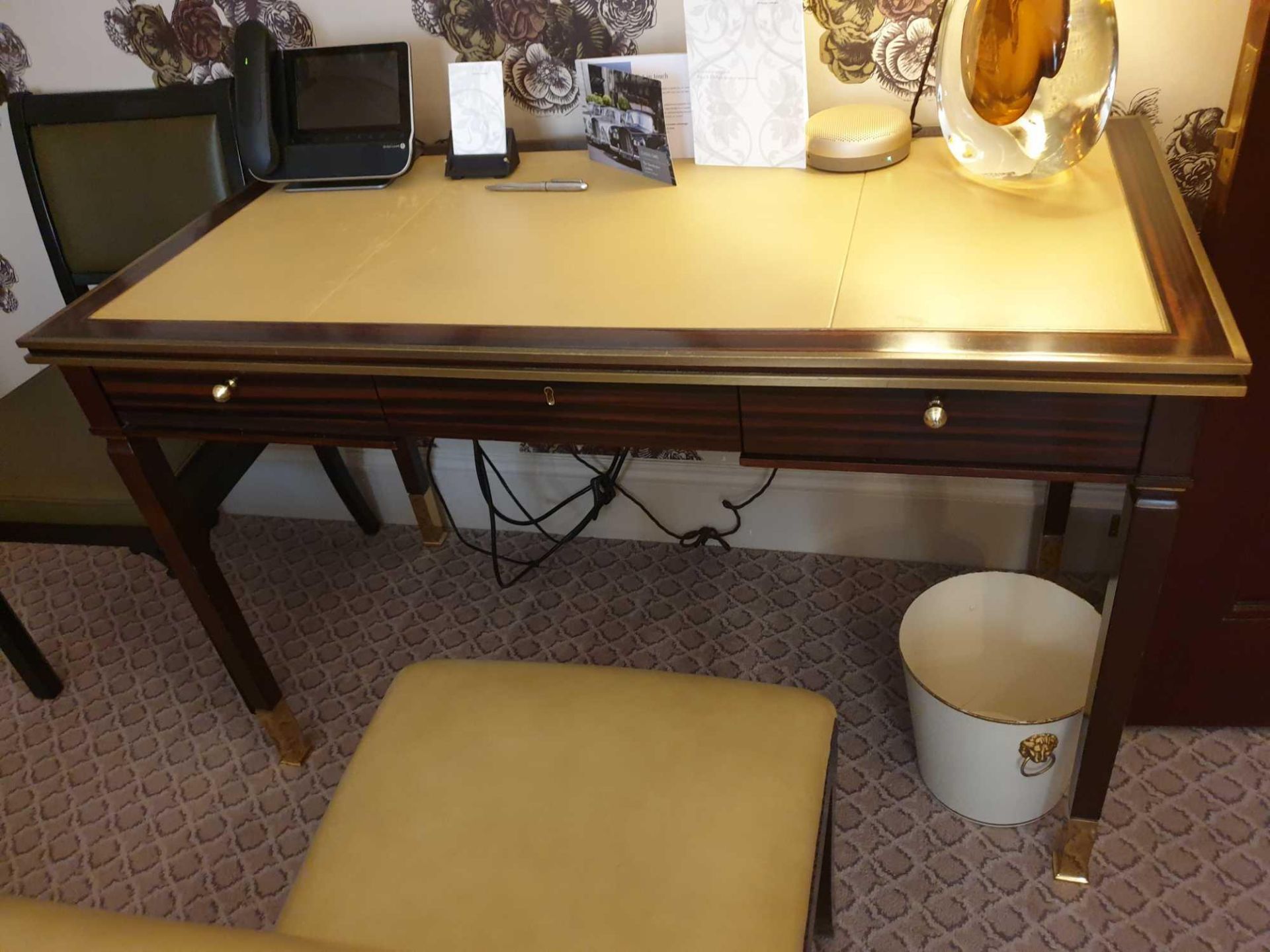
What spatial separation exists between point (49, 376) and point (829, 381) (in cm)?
142

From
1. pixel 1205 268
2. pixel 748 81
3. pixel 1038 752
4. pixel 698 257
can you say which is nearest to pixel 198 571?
pixel 698 257

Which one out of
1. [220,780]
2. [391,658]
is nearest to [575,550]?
[391,658]

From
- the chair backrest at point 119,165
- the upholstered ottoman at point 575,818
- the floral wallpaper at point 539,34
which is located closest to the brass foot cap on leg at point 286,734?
the upholstered ottoman at point 575,818

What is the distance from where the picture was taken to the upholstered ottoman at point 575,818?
3.02ft

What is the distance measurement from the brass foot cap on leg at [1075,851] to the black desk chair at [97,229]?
4.10 ft

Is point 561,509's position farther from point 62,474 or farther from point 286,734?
point 62,474

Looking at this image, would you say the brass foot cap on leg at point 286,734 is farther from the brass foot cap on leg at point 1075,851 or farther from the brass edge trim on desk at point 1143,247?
the brass edge trim on desk at point 1143,247

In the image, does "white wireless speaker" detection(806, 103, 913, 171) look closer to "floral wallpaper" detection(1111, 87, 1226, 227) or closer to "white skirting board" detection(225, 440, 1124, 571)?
"floral wallpaper" detection(1111, 87, 1226, 227)

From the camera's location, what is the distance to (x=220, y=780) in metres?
1.68

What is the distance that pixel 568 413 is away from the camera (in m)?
1.12

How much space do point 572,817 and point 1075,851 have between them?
0.73 meters

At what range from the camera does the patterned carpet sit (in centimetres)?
137

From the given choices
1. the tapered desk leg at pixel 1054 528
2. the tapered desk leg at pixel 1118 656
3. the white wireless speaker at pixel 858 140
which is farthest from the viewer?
the tapered desk leg at pixel 1054 528

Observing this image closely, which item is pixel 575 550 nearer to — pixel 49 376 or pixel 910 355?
pixel 49 376
